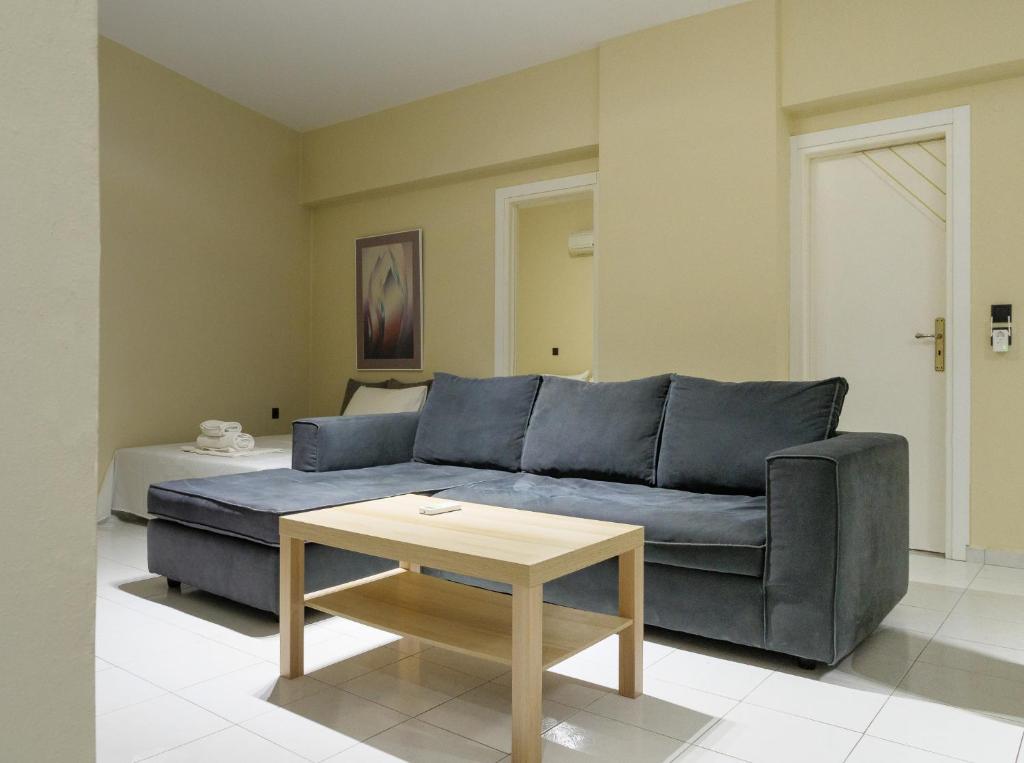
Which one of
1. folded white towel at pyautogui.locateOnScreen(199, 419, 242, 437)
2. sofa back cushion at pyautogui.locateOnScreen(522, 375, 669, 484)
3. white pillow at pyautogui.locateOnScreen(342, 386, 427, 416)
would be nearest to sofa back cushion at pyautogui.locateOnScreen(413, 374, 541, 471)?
sofa back cushion at pyautogui.locateOnScreen(522, 375, 669, 484)

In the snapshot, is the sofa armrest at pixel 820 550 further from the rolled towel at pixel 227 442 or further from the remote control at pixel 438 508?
the rolled towel at pixel 227 442

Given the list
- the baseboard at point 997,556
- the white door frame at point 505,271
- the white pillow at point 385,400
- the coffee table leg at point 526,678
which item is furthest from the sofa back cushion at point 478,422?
the baseboard at point 997,556

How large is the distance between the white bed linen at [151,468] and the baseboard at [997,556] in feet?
11.8

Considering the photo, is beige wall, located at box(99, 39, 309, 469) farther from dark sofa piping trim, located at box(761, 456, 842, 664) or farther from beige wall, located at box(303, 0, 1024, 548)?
dark sofa piping trim, located at box(761, 456, 842, 664)

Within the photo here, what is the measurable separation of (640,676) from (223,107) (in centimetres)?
520

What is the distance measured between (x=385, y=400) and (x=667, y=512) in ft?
9.44

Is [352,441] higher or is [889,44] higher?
[889,44]

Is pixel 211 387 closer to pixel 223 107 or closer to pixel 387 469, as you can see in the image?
pixel 223 107

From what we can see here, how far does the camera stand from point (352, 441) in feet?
12.6

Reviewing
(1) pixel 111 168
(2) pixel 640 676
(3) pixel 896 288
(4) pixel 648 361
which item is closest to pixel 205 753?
(2) pixel 640 676

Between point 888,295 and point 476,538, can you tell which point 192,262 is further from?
point 888,295

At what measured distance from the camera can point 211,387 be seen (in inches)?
223

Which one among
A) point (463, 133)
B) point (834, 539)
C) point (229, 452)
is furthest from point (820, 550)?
Result: point (463, 133)

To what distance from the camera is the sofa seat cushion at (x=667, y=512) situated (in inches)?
95.7
